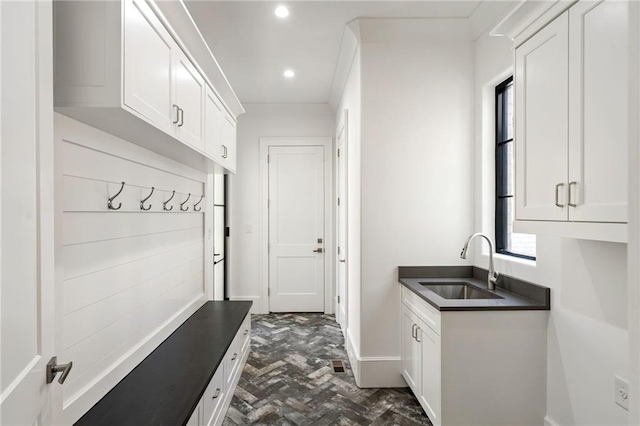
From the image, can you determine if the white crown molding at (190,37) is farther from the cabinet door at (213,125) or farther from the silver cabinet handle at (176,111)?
the silver cabinet handle at (176,111)

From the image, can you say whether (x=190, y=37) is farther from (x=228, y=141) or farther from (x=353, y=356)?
(x=353, y=356)

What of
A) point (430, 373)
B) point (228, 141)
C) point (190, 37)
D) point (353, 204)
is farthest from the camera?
point (353, 204)

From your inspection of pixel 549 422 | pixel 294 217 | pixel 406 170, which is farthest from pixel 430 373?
pixel 294 217

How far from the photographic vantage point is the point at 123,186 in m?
1.60

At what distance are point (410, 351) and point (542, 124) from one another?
1646mm

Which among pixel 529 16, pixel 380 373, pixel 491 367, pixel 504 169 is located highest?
pixel 529 16

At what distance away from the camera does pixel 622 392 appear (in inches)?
58.7

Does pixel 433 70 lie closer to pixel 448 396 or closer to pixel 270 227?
pixel 448 396

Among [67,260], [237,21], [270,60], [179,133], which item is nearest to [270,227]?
[270,60]

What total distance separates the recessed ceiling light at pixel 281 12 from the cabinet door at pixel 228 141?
0.84m

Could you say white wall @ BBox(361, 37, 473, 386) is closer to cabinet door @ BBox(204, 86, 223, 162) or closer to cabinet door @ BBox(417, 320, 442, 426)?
cabinet door @ BBox(417, 320, 442, 426)

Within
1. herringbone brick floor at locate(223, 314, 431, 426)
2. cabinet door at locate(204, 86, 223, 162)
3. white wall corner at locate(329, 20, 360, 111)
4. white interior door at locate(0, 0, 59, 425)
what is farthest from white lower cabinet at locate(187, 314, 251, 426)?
white wall corner at locate(329, 20, 360, 111)

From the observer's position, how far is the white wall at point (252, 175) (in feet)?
14.8

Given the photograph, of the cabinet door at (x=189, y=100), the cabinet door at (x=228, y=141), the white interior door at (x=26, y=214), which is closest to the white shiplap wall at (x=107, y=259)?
the cabinet door at (x=189, y=100)
